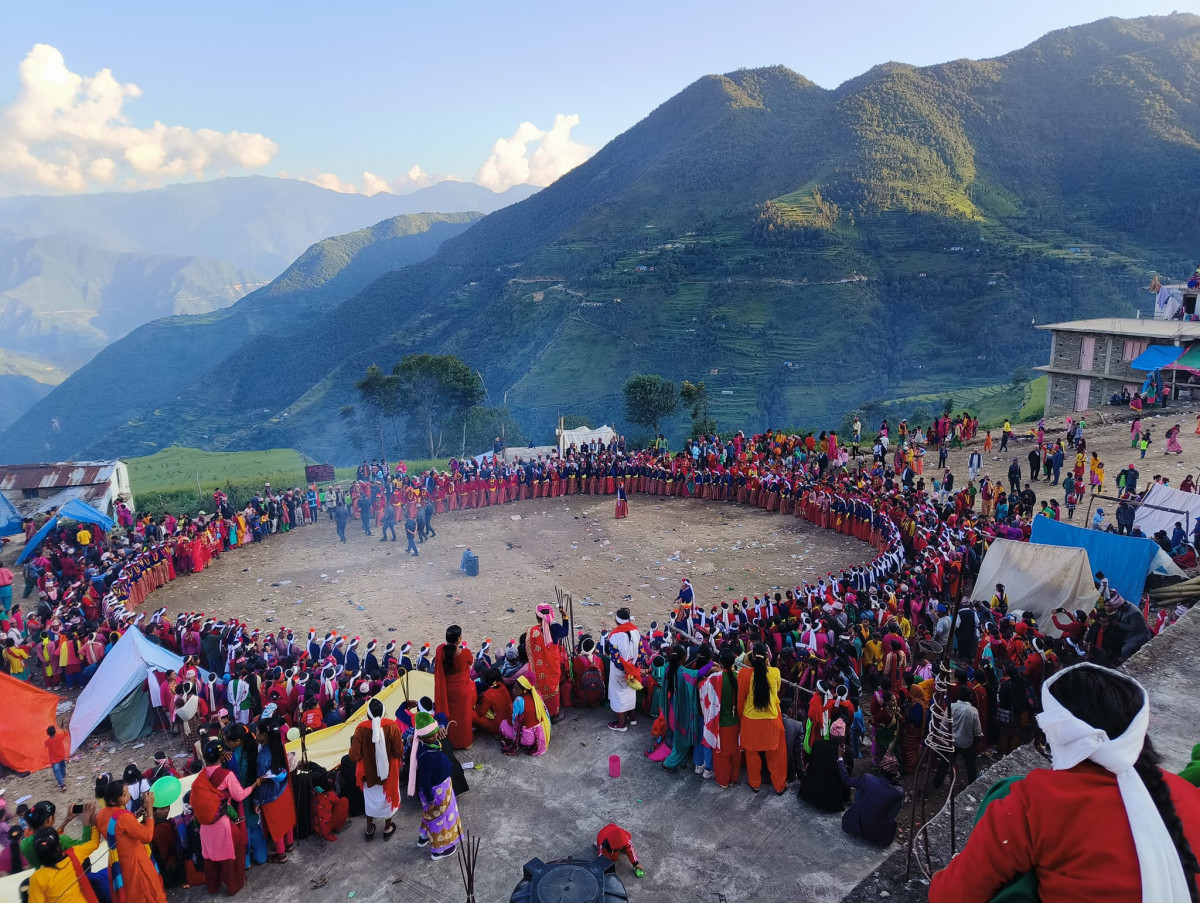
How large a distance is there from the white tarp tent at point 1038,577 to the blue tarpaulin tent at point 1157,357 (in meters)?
19.7

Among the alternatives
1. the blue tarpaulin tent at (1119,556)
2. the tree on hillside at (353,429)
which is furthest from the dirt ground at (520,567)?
the tree on hillside at (353,429)

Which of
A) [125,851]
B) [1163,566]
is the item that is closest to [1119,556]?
[1163,566]

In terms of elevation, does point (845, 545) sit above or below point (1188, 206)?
below

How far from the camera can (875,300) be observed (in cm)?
6625

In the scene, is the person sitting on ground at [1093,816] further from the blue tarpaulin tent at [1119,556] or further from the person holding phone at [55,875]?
the blue tarpaulin tent at [1119,556]

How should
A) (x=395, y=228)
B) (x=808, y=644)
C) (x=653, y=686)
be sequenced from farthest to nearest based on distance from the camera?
(x=395, y=228) < (x=808, y=644) < (x=653, y=686)

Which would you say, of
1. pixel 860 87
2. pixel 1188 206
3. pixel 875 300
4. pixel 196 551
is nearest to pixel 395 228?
pixel 860 87

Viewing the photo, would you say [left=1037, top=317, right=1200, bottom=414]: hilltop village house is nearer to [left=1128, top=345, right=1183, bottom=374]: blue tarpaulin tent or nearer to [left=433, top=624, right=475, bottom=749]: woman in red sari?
[left=1128, top=345, right=1183, bottom=374]: blue tarpaulin tent

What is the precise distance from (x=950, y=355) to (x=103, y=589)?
62.2 meters

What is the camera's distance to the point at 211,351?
145875 millimetres

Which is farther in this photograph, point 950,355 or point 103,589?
point 950,355

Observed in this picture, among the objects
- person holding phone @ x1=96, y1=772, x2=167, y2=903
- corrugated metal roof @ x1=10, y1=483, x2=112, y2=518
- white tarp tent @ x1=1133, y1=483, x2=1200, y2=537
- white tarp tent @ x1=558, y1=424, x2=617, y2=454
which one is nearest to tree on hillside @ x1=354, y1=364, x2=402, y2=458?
white tarp tent @ x1=558, y1=424, x2=617, y2=454

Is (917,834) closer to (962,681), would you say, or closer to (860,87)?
(962,681)

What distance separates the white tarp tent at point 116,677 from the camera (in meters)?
11.2
